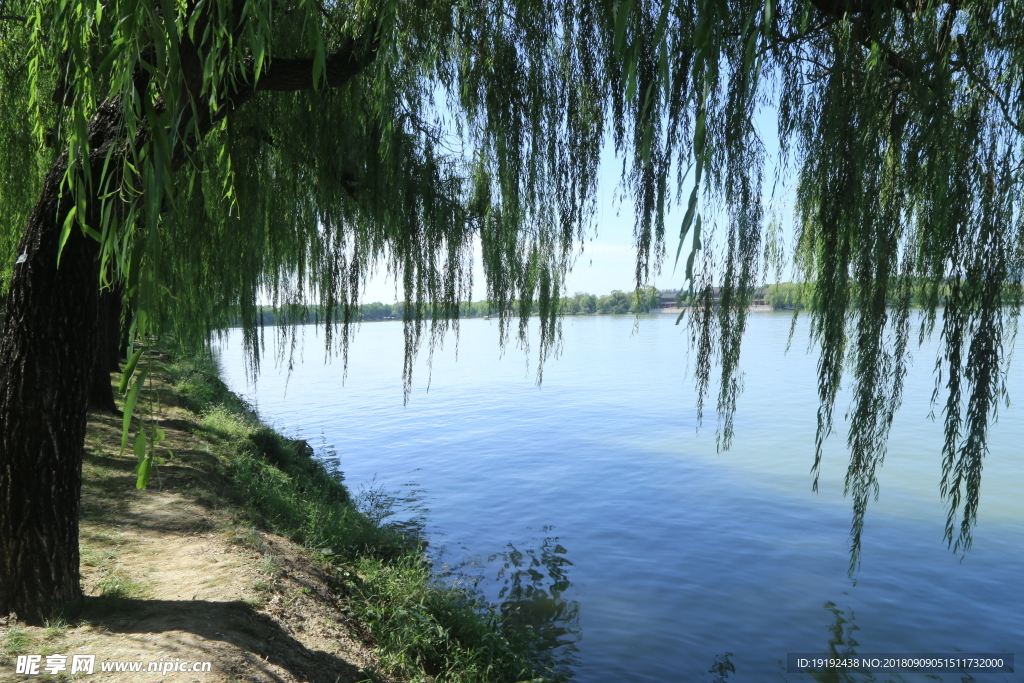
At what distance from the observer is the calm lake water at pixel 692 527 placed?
595 cm

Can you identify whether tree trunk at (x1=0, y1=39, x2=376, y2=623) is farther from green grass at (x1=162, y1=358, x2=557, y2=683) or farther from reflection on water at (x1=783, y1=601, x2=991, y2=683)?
reflection on water at (x1=783, y1=601, x2=991, y2=683)

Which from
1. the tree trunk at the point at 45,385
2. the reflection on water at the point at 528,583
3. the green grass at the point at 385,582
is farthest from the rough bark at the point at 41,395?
the reflection on water at the point at 528,583

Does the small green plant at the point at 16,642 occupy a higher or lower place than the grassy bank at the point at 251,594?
higher

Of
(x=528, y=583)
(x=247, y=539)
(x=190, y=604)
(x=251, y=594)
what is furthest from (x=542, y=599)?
(x=190, y=604)

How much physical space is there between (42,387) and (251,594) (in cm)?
169

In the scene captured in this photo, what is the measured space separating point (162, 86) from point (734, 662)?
215 inches

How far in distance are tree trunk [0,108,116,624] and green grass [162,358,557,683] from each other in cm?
132

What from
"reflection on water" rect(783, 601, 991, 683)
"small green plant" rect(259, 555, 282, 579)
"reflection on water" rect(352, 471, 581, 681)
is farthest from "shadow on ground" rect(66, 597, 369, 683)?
"reflection on water" rect(783, 601, 991, 683)

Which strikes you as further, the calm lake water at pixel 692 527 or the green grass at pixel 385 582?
the calm lake water at pixel 692 527

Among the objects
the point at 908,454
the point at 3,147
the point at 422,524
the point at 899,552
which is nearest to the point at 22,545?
the point at 3,147

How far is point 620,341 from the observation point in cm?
4128

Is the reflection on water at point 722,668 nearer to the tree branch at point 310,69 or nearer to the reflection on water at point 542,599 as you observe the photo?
the reflection on water at point 542,599

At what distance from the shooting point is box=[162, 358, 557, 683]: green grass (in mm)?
4434

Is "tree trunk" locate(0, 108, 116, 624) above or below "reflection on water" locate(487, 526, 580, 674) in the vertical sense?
above
